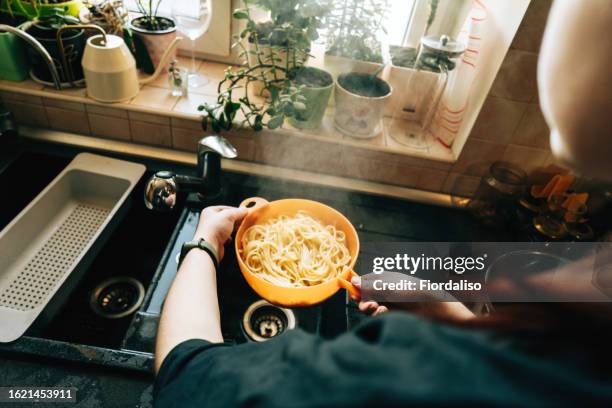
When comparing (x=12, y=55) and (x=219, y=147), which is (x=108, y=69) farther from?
(x=219, y=147)

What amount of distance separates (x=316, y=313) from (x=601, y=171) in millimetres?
803

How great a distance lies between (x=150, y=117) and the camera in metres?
1.35

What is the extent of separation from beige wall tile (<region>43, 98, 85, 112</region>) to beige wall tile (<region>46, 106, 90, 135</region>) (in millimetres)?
12

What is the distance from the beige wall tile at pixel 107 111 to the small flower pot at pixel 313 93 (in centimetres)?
61

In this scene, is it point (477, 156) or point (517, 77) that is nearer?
point (517, 77)

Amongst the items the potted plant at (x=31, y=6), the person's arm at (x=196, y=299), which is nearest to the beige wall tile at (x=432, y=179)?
the person's arm at (x=196, y=299)

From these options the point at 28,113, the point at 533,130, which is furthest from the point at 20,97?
the point at 533,130

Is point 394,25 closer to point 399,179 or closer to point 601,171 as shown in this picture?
point 399,179

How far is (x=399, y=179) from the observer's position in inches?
56.5

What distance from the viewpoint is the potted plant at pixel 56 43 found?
4.12 ft

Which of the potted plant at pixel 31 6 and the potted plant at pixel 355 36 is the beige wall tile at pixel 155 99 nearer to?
the potted plant at pixel 31 6

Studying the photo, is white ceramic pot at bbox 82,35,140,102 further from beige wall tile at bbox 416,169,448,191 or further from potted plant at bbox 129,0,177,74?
beige wall tile at bbox 416,169,448,191

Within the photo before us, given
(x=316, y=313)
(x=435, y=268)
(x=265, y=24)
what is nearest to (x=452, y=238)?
(x=435, y=268)
